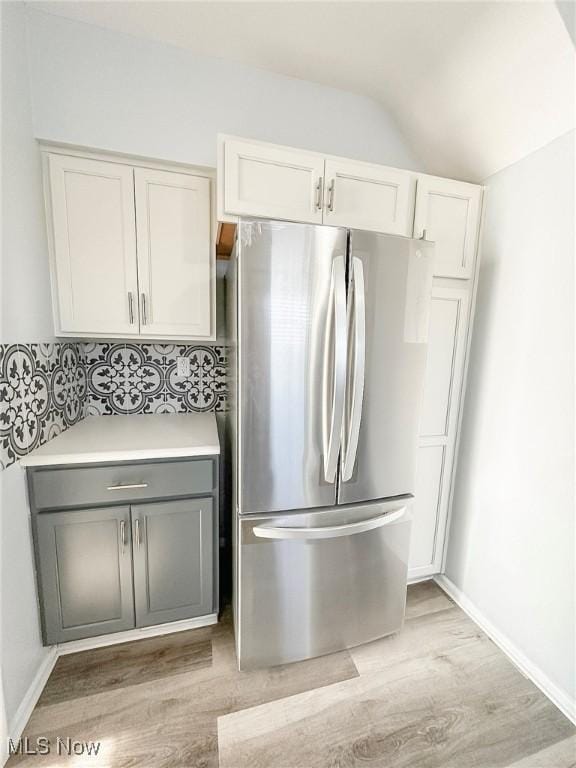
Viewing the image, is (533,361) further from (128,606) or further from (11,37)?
(11,37)

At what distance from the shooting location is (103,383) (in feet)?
6.00

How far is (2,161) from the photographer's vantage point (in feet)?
3.62

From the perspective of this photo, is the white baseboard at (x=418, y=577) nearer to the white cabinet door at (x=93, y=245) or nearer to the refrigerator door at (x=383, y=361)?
A: the refrigerator door at (x=383, y=361)

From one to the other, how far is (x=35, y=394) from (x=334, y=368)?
3.97ft

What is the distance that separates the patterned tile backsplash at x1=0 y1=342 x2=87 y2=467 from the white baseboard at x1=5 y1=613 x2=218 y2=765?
896 mm

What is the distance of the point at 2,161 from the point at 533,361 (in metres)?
2.23


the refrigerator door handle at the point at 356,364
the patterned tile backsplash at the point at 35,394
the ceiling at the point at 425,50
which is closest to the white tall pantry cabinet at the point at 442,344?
the ceiling at the point at 425,50

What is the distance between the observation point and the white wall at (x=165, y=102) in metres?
1.35

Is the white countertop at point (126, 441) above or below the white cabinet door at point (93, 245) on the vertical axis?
below

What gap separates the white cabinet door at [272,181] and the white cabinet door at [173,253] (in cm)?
35

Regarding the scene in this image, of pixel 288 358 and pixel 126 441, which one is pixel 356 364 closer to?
pixel 288 358

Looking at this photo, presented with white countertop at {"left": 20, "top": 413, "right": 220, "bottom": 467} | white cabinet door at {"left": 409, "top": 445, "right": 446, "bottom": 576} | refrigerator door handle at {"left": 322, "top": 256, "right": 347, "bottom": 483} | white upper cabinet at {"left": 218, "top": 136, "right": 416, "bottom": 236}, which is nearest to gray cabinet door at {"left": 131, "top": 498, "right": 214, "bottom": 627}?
white countertop at {"left": 20, "top": 413, "right": 220, "bottom": 467}

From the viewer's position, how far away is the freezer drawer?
123cm

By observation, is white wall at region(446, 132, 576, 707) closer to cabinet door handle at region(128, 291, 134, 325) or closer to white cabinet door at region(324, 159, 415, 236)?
white cabinet door at region(324, 159, 415, 236)
